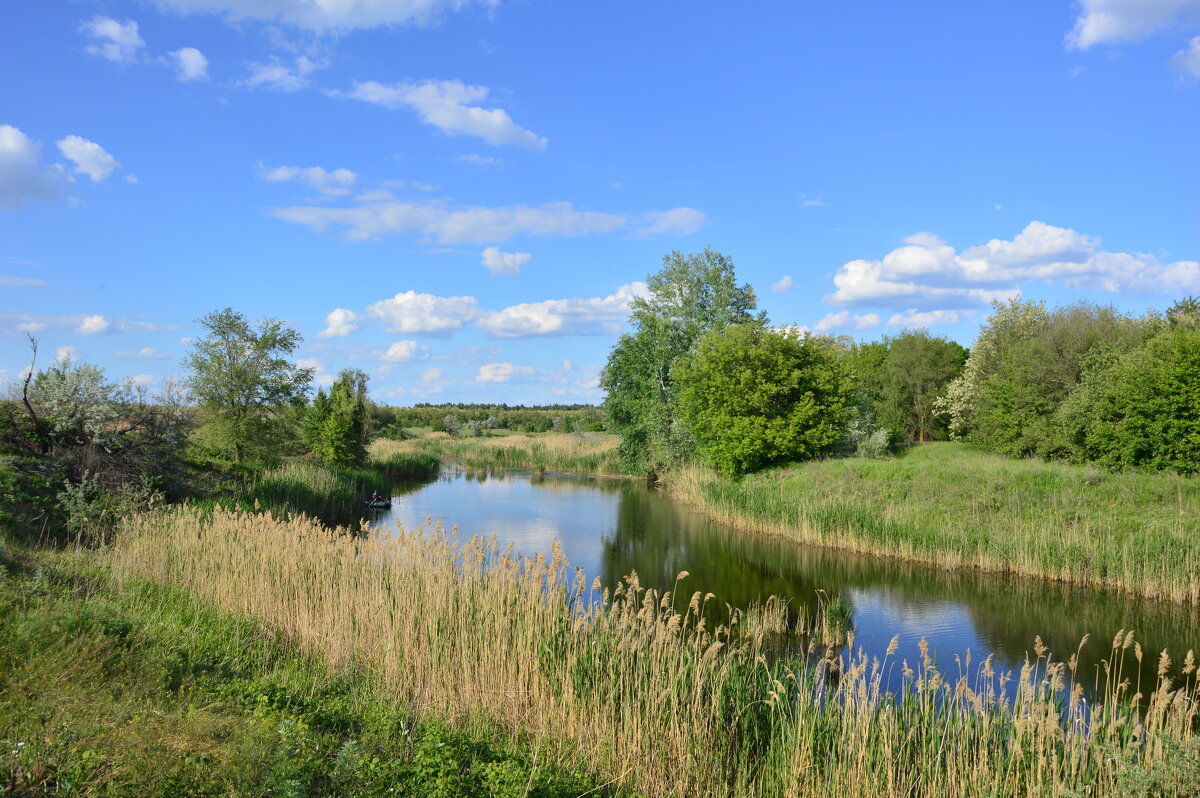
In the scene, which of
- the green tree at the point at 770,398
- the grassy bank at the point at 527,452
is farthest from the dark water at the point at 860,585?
the grassy bank at the point at 527,452

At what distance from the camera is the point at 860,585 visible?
44.1 ft

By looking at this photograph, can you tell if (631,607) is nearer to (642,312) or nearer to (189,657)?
(189,657)

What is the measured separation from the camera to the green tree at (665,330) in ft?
103

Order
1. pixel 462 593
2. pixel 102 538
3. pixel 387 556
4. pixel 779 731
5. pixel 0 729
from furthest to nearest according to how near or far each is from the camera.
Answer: pixel 102 538, pixel 387 556, pixel 462 593, pixel 779 731, pixel 0 729

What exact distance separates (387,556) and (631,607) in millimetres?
3005

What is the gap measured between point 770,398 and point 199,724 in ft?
71.3

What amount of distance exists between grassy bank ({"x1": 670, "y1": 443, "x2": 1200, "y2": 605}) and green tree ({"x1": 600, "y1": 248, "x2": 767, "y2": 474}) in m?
11.2

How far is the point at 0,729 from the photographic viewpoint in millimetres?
3490

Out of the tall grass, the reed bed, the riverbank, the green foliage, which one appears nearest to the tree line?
the green foliage

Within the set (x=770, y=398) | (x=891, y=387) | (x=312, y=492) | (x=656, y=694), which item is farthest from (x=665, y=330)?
(x=656, y=694)

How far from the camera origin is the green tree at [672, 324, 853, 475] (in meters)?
22.9

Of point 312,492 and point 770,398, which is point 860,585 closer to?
point 770,398

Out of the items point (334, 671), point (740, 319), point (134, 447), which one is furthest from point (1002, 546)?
point (740, 319)

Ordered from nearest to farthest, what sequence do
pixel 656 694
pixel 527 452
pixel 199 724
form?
pixel 199 724 → pixel 656 694 → pixel 527 452
